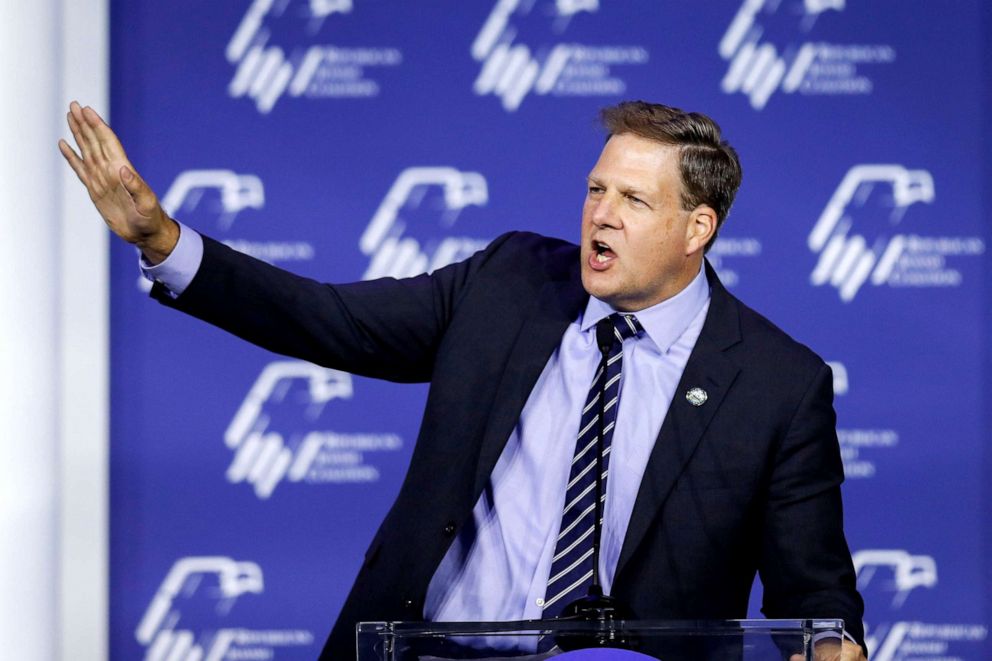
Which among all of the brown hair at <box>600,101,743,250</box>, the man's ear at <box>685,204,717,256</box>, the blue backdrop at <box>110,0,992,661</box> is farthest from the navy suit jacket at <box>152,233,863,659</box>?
the blue backdrop at <box>110,0,992,661</box>

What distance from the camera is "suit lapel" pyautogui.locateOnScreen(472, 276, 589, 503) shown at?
7.80ft

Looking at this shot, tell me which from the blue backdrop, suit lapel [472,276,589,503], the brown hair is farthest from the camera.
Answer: the blue backdrop

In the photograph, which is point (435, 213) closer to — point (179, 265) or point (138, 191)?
point (179, 265)

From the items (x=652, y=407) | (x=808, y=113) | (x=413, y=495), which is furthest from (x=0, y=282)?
(x=808, y=113)

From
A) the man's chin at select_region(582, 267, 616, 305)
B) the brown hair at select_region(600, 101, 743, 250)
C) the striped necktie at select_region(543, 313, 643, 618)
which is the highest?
the brown hair at select_region(600, 101, 743, 250)

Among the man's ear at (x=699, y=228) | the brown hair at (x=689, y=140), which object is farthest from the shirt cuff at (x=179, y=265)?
the man's ear at (x=699, y=228)

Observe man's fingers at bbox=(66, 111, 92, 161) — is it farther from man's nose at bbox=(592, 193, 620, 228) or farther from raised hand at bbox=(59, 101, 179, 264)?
man's nose at bbox=(592, 193, 620, 228)

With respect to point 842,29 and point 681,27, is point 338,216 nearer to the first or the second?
point 681,27

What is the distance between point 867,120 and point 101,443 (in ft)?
8.72

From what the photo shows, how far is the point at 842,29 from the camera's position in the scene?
4375 millimetres

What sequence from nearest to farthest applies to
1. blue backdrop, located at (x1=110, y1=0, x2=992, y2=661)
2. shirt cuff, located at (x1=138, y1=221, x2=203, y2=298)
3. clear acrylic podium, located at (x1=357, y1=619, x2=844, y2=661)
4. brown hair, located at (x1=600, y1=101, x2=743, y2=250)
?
clear acrylic podium, located at (x1=357, y1=619, x2=844, y2=661) → shirt cuff, located at (x1=138, y1=221, x2=203, y2=298) → brown hair, located at (x1=600, y1=101, x2=743, y2=250) → blue backdrop, located at (x1=110, y1=0, x2=992, y2=661)

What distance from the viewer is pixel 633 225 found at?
2482 mm

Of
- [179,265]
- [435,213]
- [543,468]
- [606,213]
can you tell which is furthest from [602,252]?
[435,213]

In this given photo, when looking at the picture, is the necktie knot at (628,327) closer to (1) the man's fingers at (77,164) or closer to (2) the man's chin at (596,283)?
(2) the man's chin at (596,283)
